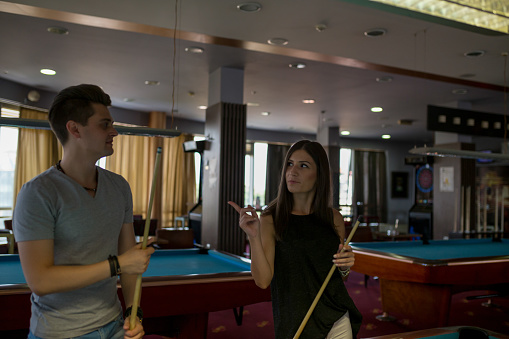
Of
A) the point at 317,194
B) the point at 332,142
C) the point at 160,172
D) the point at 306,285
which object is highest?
the point at 332,142

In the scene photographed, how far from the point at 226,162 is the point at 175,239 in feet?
6.12

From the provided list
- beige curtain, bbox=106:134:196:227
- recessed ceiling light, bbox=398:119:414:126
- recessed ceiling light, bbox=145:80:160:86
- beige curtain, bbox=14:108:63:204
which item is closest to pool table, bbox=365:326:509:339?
recessed ceiling light, bbox=145:80:160:86

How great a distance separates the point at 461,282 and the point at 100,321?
331cm

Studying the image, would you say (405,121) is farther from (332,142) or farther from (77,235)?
(77,235)

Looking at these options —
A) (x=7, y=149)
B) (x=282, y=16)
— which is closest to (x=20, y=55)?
(x=7, y=149)

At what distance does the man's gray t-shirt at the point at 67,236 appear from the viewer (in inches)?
50.7

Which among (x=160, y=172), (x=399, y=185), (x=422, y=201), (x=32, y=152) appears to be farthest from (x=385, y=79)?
(x=399, y=185)

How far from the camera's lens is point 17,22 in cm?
484

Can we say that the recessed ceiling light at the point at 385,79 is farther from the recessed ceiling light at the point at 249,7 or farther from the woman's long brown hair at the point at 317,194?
the woman's long brown hair at the point at 317,194

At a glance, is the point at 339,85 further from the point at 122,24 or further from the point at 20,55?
the point at 20,55

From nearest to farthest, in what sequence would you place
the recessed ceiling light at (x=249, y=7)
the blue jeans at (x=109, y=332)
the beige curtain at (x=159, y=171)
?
the blue jeans at (x=109, y=332)
the recessed ceiling light at (x=249, y=7)
the beige curtain at (x=159, y=171)

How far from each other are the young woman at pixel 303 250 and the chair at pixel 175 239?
116 inches

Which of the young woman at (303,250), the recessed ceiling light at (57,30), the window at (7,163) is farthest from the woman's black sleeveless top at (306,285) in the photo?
the window at (7,163)

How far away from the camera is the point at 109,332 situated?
1.43m
